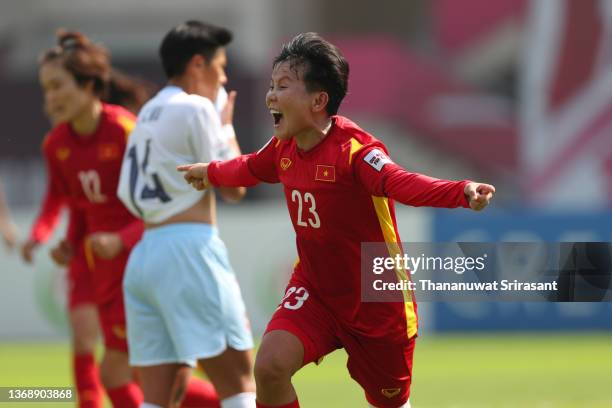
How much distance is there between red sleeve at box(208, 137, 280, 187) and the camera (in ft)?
18.8

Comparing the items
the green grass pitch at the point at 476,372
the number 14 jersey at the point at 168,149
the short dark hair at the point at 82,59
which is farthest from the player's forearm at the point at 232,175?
the green grass pitch at the point at 476,372

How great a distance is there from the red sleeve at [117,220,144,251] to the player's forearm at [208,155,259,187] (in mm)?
823

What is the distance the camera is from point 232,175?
19.0 feet

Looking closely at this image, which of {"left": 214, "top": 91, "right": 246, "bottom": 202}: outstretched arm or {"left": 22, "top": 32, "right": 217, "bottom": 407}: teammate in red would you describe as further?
{"left": 22, "top": 32, "right": 217, "bottom": 407}: teammate in red

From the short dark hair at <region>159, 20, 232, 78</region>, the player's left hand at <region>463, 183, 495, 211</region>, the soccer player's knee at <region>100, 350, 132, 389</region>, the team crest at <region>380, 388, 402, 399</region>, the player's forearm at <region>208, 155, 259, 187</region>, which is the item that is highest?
the short dark hair at <region>159, 20, 232, 78</region>

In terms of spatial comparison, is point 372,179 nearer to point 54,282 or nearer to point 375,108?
point 54,282

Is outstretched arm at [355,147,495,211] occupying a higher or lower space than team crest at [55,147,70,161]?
higher

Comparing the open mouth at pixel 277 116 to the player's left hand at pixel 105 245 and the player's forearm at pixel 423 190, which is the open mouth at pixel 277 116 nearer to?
the player's forearm at pixel 423 190

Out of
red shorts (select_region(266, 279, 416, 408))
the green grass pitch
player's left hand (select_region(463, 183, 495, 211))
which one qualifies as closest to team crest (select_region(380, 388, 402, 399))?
red shorts (select_region(266, 279, 416, 408))

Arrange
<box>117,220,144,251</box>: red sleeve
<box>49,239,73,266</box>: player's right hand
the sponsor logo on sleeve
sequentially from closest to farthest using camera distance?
the sponsor logo on sleeve < <box>117,220,144,251</box>: red sleeve < <box>49,239,73,266</box>: player's right hand

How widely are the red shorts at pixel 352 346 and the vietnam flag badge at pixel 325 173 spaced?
1.78 feet

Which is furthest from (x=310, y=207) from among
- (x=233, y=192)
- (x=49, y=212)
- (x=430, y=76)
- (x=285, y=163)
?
(x=430, y=76)

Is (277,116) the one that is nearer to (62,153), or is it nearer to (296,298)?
(296,298)

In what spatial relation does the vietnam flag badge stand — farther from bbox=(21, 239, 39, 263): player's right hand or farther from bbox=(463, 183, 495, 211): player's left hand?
bbox=(21, 239, 39, 263): player's right hand
